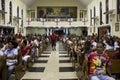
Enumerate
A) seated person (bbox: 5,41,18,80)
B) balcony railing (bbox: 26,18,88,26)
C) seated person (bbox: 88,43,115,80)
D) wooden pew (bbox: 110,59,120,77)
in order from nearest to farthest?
seated person (bbox: 88,43,115,80) → seated person (bbox: 5,41,18,80) → wooden pew (bbox: 110,59,120,77) → balcony railing (bbox: 26,18,88,26)

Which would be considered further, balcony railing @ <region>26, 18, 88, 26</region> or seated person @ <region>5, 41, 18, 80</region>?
balcony railing @ <region>26, 18, 88, 26</region>

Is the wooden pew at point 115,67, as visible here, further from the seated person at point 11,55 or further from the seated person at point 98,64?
the seated person at point 11,55

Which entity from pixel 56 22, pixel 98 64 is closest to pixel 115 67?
pixel 98 64

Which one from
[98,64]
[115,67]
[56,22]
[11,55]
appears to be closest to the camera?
[98,64]

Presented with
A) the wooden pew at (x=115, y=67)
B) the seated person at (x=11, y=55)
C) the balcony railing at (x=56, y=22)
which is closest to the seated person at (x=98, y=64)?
the wooden pew at (x=115, y=67)

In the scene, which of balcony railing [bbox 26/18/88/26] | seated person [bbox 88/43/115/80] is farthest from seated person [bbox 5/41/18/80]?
balcony railing [bbox 26/18/88/26]

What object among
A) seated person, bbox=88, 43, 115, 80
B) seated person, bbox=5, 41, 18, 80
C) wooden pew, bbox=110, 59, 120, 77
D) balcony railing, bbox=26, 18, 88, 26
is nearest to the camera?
seated person, bbox=88, 43, 115, 80

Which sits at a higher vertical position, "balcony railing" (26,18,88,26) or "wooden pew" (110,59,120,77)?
"balcony railing" (26,18,88,26)

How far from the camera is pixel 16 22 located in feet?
118

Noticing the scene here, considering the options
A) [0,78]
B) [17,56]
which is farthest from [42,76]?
[0,78]

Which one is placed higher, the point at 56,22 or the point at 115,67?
the point at 56,22

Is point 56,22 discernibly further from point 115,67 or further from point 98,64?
point 98,64

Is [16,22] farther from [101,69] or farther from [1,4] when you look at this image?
[101,69]

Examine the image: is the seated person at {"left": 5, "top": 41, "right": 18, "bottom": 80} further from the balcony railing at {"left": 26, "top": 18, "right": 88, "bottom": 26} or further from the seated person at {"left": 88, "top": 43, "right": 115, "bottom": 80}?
the balcony railing at {"left": 26, "top": 18, "right": 88, "bottom": 26}
